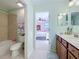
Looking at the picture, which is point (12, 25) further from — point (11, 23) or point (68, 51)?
point (68, 51)

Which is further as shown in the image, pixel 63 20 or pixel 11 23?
pixel 11 23

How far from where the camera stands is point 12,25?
6.26 m

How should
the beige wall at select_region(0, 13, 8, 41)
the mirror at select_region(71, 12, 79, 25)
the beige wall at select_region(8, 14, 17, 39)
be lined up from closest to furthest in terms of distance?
the mirror at select_region(71, 12, 79, 25)
the beige wall at select_region(0, 13, 8, 41)
the beige wall at select_region(8, 14, 17, 39)

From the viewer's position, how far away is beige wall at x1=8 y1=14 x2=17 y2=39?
6.13 metres

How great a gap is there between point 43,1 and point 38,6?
1.69 ft

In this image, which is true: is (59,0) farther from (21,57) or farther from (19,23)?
(21,57)

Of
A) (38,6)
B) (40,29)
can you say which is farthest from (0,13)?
(40,29)

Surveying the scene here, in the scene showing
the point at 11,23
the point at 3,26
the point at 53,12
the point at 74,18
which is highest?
the point at 53,12

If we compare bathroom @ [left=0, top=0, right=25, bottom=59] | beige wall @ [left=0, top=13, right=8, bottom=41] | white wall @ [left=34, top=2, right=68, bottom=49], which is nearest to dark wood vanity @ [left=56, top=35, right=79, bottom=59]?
white wall @ [left=34, top=2, right=68, bottom=49]

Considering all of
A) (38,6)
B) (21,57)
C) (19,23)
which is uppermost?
(38,6)

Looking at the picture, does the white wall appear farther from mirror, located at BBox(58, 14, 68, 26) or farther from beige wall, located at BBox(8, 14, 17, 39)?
beige wall, located at BBox(8, 14, 17, 39)

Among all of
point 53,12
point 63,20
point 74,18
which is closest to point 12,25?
point 53,12

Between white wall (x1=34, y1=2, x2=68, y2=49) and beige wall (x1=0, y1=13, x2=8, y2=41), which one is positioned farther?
beige wall (x1=0, y1=13, x2=8, y2=41)

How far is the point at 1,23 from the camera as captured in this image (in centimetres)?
600
